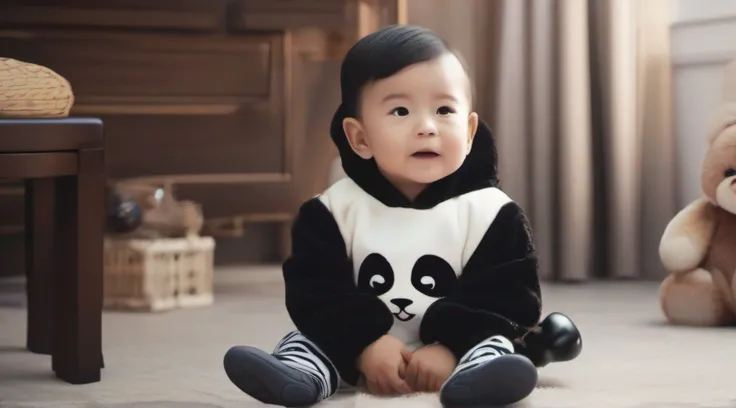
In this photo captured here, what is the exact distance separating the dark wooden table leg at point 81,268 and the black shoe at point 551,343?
596mm

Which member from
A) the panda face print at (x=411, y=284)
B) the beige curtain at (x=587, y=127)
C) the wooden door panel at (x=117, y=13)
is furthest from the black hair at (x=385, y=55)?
the wooden door panel at (x=117, y=13)

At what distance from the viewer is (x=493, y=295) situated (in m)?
1.31

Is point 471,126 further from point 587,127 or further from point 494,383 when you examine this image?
point 587,127

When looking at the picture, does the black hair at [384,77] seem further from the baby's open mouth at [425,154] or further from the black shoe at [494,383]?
the black shoe at [494,383]

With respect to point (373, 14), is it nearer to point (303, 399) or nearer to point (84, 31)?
point (84, 31)

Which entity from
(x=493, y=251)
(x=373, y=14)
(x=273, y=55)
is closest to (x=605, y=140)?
(x=373, y=14)

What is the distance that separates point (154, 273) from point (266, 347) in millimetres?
566

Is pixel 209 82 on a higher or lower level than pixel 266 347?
higher

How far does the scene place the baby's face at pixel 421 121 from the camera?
1.32 meters

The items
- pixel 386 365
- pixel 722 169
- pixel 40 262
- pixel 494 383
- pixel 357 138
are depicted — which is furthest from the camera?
pixel 722 169

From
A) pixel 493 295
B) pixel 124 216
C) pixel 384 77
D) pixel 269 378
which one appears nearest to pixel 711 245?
pixel 493 295

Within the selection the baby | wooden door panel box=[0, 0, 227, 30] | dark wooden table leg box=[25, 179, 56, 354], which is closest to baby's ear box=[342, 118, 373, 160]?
the baby

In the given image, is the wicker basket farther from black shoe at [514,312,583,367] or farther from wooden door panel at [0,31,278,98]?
black shoe at [514,312,583,367]

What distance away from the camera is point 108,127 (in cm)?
278
